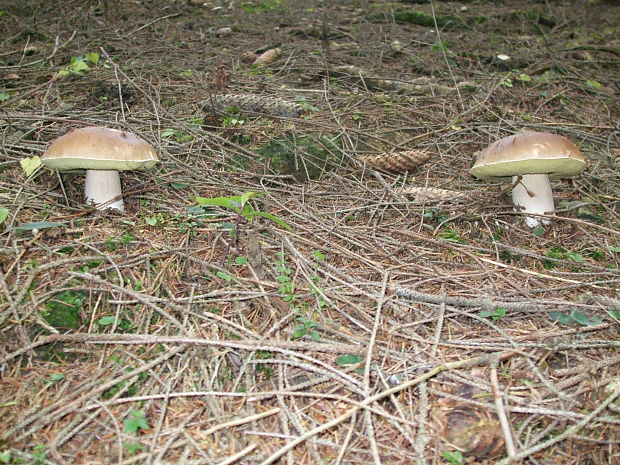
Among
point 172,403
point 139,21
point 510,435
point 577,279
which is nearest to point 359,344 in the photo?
point 510,435

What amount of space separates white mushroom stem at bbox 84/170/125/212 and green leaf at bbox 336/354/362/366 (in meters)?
1.51

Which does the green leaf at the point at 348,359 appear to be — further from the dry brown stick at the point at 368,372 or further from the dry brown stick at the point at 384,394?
the dry brown stick at the point at 384,394

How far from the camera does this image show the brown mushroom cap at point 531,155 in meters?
2.35

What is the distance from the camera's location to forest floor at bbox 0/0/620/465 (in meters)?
1.36

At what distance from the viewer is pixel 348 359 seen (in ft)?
5.07

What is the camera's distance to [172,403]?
4.73 feet

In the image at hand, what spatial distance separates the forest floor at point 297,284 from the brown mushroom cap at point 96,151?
0.26 m

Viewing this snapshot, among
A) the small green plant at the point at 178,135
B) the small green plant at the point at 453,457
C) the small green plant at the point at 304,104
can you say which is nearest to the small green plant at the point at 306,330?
the small green plant at the point at 453,457

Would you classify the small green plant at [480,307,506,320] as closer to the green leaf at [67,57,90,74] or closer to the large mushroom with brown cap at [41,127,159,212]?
the large mushroom with brown cap at [41,127,159,212]

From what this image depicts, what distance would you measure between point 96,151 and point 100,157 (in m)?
0.04

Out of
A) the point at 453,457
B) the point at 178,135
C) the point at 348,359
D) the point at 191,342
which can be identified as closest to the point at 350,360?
the point at 348,359

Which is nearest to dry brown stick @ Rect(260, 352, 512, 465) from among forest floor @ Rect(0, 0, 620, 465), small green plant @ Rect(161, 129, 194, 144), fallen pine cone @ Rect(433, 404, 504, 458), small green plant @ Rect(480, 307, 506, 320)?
forest floor @ Rect(0, 0, 620, 465)

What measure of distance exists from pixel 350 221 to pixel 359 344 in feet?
3.50

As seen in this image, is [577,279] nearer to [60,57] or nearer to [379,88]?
[379,88]
